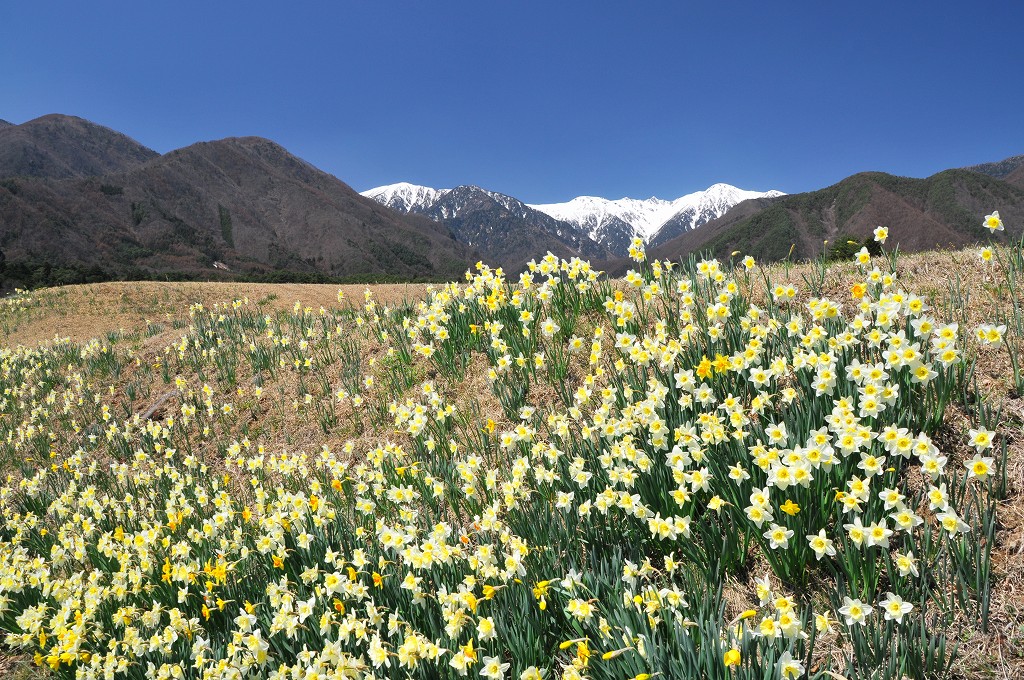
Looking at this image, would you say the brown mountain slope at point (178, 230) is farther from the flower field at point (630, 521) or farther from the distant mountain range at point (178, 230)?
the flower field at point (630, 521)

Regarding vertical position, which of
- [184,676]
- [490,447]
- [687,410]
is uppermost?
[687,410]

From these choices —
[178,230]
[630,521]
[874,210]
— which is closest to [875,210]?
[874,210]

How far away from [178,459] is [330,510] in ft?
14.1

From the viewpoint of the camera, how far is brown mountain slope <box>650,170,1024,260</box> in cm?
15588

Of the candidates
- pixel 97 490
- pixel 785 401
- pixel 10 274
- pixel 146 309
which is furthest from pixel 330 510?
pixel 10 274

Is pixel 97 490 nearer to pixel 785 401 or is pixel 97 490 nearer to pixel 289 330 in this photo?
pixel 289 330

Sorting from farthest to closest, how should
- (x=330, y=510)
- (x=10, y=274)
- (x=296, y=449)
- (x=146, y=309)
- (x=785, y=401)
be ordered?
(x=10, y=274), (x=146, y=309), (x=296, y=449), (x=330, y=510), (x=785, y=401)

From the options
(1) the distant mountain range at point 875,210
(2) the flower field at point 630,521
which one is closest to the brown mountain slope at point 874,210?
(1) the distant mountain range at point 875,210

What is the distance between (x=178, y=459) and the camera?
6.46 m

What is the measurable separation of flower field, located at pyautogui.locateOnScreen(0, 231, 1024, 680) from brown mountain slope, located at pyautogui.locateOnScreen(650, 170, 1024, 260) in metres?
160

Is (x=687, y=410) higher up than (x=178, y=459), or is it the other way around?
(x=687, y=410)

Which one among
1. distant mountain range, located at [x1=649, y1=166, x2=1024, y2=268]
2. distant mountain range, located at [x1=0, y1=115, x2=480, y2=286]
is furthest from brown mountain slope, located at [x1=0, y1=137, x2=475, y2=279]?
distant mountain range, located at [x1=649, y1=166, x2=1024, y2=268]

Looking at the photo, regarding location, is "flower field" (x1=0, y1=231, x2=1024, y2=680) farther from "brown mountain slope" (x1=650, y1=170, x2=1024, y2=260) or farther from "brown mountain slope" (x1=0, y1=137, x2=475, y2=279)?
"brown mountain slope" (x1=650, y1=170, x2=1024, y2=260)

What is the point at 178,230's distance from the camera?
150 m
